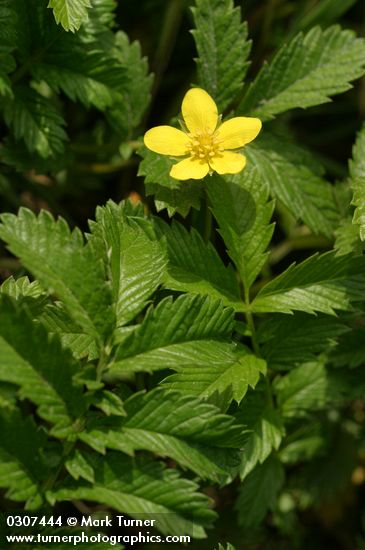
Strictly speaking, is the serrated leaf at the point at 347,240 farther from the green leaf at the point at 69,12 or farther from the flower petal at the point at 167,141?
the green leaf at the point at 69,12

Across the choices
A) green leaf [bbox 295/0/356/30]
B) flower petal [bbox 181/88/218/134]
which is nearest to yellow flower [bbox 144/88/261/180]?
flower petal [bbox 181/88/218/134]

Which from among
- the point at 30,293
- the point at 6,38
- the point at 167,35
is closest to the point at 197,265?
the point at 30,293

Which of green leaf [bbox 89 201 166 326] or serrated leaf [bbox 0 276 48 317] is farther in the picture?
serrated leaf [bbox 0 276 48 317]

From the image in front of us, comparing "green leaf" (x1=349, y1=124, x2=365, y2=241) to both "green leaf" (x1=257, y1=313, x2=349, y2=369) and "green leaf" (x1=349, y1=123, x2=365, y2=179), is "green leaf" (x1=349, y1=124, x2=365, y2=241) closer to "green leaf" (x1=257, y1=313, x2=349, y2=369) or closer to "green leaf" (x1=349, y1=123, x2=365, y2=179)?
"green leaf" (x1=349, y1=123, x2=365, y2=179)

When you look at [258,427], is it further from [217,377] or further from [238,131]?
[238,131]

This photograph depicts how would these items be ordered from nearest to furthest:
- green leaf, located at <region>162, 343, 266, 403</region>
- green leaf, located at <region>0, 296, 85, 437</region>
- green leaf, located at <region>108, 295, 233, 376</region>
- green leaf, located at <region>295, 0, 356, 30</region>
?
green leaf, located at <region>0, 296, 85, 437</region>
green leaf, located at <region>108, 295, 233, 376</region>
green leaf, located at <region>162, 343, 266, 403</region>
green leaf, located at <region>295, 0, 356, 30</region>

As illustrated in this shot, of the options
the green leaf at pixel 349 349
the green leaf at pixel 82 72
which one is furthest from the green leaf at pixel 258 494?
the green leaf at pixel 82 72

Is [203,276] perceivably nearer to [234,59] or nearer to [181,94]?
[234,59]

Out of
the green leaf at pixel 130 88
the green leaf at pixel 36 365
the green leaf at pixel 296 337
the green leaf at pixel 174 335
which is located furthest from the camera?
the green leaf at pixel 130 88
